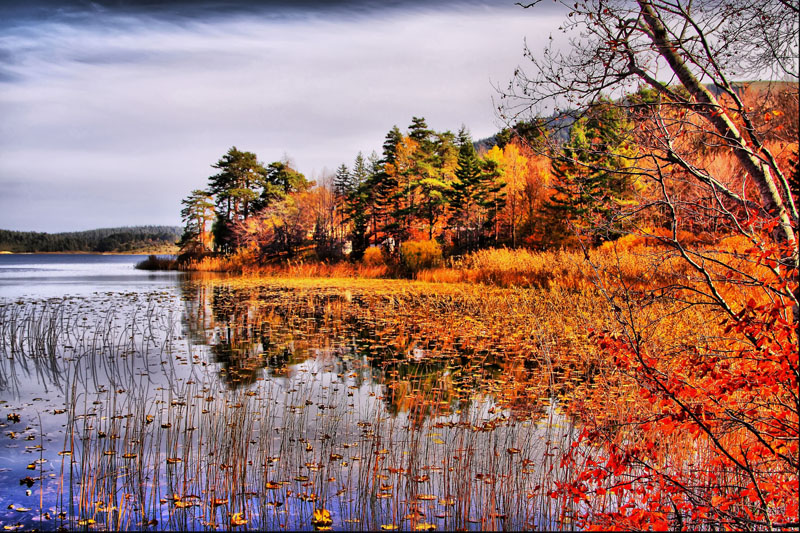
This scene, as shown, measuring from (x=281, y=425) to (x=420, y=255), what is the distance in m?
24.1

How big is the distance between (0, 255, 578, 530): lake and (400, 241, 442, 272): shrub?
15359mm

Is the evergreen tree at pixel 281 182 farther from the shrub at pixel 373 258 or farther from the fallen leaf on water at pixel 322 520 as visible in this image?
the fallen leaf on water at pixel 322 520

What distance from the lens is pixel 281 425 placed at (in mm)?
6281

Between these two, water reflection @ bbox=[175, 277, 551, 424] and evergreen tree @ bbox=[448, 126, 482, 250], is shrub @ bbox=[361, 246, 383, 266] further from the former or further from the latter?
water reflection @ bbox=[175, 277, 551, 424]

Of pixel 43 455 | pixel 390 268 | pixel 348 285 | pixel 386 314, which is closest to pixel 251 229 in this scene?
pixel 390 268

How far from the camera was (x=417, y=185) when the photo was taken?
130ft

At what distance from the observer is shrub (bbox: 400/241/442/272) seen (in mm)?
29594

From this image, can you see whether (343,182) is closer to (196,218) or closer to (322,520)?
(196,218)

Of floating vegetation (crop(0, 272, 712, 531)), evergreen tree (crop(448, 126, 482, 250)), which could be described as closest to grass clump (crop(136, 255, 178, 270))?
evergreen tree (crop(448, 126, 482, 250))

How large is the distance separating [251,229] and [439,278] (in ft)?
78.2

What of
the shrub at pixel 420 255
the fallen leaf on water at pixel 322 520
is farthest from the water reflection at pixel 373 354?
the shrub at pixel 420 255

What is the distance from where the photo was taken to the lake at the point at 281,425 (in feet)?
14.2

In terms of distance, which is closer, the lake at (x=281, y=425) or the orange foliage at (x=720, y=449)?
the orange foliage at (x=720, y=449)

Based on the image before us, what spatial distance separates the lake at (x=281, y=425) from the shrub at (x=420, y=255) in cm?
1536
